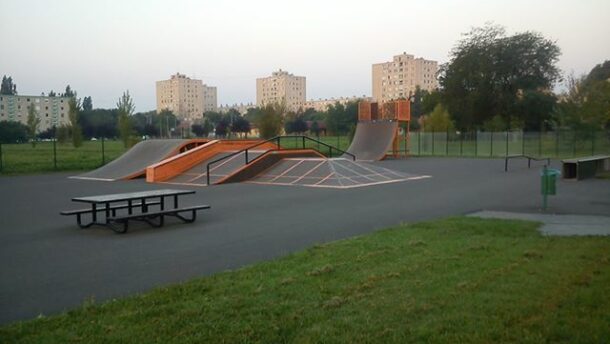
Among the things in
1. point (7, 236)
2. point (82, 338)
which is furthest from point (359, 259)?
point (7, 236)

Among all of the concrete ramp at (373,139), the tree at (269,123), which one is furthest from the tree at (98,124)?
the concrete ramp at (373,139)

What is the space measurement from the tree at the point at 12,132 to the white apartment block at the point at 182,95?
3843 inches

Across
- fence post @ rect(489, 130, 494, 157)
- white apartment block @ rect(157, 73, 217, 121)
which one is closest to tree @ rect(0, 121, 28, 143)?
fence post @ rect(489, 130, 494, 157)

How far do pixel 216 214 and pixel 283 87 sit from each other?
161457 millimetres

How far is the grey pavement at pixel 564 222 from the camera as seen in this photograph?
9273 mm

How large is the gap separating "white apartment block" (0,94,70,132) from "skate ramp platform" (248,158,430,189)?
30.1 meters

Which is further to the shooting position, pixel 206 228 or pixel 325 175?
pixel 325 175

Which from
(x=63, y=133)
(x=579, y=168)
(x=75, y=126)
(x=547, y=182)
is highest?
(x=75, y=126)

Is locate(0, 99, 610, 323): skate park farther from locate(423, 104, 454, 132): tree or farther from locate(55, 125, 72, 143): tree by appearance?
locate(423, 104, 454, 132): tree

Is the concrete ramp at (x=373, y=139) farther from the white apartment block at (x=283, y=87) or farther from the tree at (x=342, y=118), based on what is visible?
the white apartment block at (x=283, y=87)

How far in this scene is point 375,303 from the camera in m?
5.18

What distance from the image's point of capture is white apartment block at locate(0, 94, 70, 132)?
157ft

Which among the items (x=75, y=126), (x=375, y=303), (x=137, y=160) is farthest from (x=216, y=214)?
(x=75, y=126)

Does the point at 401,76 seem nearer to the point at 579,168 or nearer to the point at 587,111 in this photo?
the point at 587,111
